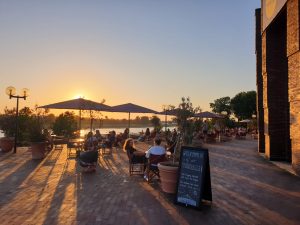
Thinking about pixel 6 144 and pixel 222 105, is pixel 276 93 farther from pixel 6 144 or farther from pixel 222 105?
pixel 222 105

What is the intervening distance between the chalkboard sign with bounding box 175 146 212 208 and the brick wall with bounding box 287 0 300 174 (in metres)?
4.73

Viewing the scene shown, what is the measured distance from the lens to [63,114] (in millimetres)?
24812

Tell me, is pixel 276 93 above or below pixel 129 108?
above

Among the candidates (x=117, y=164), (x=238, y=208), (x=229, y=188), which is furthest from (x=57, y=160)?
(x=238, y=208)

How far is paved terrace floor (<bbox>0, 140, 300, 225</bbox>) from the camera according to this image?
533cm

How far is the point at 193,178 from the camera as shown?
20.2 ft

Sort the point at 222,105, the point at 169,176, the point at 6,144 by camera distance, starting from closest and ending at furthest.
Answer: the point at 169,176, the point at 6,144, the point at 222,105

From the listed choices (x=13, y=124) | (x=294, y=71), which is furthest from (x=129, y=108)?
(x=294, y=71)

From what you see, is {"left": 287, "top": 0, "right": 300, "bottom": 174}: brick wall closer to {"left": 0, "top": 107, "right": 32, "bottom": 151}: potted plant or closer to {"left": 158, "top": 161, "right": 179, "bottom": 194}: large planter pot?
{"left": 158, "top": 161, "right": 179, "bottom": 194}: large planter pot

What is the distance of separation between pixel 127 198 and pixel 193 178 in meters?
1.53

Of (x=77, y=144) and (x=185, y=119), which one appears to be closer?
(x=185, y=119)

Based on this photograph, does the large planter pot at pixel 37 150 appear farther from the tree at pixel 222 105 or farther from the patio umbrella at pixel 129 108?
the tree at pixel 222 105

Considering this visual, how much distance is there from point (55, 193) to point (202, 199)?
3.33 meters

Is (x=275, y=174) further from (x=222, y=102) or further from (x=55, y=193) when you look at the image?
(x=222, y=102)
